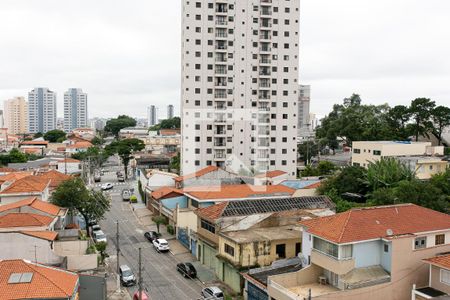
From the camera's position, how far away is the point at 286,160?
5509 cm

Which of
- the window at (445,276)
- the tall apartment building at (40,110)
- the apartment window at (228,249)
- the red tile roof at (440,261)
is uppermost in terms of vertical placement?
the tall apartment building at (40,110)

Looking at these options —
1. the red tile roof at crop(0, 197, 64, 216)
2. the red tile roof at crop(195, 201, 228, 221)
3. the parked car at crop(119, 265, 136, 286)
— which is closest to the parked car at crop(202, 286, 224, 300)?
the parked car at crop(119, 265, 136, 286)

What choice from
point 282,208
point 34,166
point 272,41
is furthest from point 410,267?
point 34,166

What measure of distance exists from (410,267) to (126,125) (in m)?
127

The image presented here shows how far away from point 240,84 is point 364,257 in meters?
36.2

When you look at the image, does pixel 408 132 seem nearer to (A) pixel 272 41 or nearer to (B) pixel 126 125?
(A) pixel 272 41

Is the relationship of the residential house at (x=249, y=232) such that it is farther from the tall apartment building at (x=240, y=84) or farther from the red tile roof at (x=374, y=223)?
the tall apartment building at (x=240, y=84)

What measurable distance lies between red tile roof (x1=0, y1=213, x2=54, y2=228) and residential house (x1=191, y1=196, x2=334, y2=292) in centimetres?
955

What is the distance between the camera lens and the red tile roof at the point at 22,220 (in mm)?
25516

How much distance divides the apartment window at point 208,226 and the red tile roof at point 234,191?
4.87m

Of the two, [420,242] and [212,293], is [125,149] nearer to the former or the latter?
[212,293]

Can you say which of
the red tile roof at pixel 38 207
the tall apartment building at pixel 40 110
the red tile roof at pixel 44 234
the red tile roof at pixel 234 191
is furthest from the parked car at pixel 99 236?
the tall apartment building at pixel 40 110

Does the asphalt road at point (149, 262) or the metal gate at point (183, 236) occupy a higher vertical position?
the metal gate at point (183, 236)

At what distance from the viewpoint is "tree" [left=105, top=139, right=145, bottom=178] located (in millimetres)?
67938
